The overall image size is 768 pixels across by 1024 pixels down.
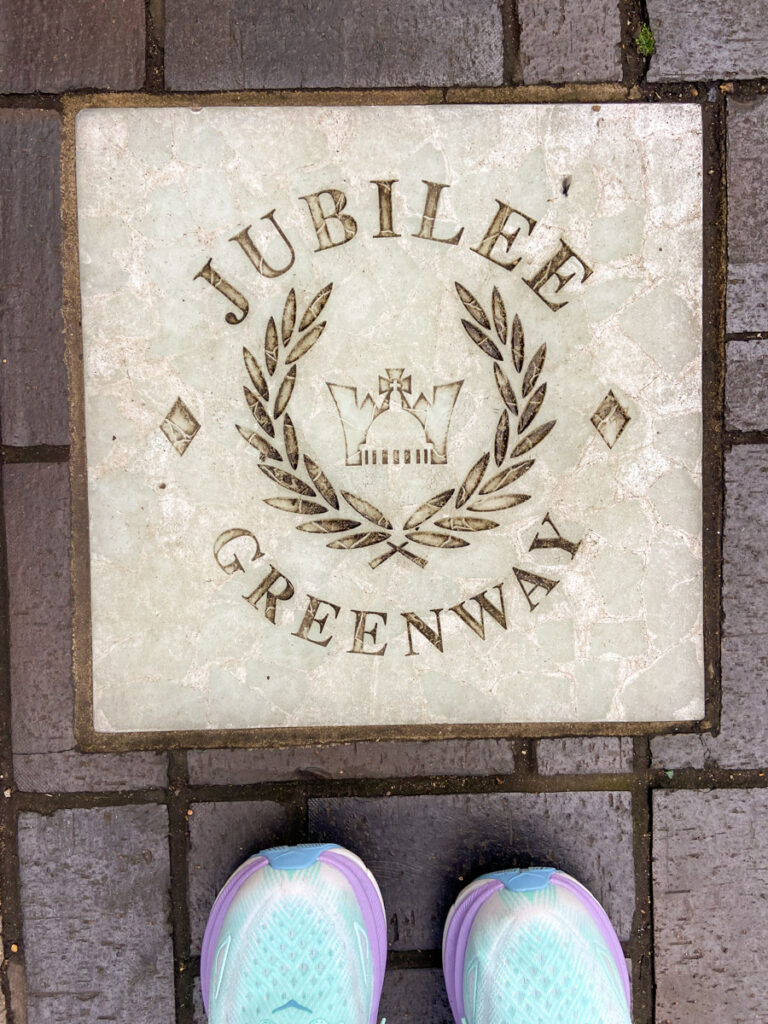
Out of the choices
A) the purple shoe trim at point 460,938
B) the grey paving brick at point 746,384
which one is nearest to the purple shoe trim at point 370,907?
the purple shoe trim at point 460,938

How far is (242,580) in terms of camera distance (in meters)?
1.16

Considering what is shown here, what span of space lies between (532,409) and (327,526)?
426 millimetres

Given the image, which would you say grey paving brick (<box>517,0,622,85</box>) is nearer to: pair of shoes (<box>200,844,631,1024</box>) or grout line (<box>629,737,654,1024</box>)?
grout line (<box>629,737,654,1024</box>)

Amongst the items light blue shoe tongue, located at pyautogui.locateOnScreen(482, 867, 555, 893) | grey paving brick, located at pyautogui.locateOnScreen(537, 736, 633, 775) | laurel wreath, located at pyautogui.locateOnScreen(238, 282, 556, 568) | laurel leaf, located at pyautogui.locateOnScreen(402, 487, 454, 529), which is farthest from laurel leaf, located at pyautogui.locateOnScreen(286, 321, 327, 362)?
light blue shoe tongue, located at pyautogui.locateOnScreen(482, 867, 555, 893)

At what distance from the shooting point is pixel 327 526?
115 centimetres

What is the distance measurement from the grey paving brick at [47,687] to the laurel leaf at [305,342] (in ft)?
1.77

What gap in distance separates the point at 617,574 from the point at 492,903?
2.02ft

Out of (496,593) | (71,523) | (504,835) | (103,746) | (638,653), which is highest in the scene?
(71,523)

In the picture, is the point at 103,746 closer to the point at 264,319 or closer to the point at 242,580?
the point at 242,580

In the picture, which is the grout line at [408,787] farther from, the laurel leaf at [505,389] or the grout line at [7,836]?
the laurel leaf at [505,389]

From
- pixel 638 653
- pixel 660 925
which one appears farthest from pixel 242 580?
pixel 660 925

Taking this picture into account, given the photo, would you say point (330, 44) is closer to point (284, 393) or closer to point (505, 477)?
point (284, 393)

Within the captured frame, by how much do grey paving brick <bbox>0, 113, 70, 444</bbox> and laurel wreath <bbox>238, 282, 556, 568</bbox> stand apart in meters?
0.35

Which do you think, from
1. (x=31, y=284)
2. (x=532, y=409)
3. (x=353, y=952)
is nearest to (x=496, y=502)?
(x=532, y=409)
